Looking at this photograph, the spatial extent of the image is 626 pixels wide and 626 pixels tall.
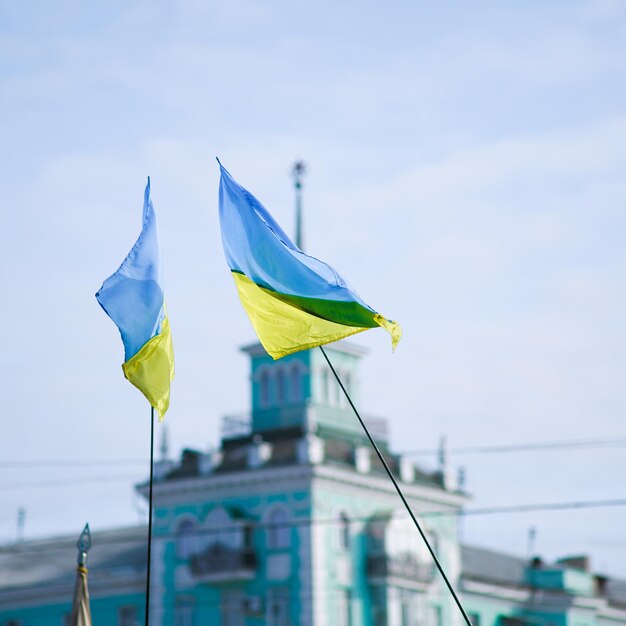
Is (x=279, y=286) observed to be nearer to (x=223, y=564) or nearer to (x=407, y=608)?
(x=223, y=564)

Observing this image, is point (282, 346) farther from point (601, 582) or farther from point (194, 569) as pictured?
point (601, 582)

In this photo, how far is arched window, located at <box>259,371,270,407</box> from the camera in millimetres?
62250

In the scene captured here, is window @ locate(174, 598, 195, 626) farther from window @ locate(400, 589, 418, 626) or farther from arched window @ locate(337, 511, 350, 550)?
window @ locate(400, 589, 418, 626)

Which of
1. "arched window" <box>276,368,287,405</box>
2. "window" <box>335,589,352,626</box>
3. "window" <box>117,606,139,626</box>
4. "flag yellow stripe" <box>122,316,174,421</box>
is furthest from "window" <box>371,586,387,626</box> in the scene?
"flag yellow stripe" <box>122,316,174,421</box>

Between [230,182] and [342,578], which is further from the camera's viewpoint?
[342,578]

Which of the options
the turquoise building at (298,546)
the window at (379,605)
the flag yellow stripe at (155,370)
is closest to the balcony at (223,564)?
the turquoise building at (298,546)

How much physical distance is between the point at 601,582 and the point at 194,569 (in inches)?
682

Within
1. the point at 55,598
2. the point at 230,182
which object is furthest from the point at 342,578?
the point at 230,182

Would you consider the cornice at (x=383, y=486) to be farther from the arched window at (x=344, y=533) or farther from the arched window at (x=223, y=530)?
the arched window at (x=223, y=530)

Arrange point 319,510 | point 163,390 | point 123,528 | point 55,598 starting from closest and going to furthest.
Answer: point 163,390
point 319,510
point 55,598
point 123,528

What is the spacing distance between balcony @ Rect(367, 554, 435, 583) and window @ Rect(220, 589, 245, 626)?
13.2 feet

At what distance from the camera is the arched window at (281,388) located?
204 ft

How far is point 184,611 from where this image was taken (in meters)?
58.3

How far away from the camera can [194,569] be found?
57969 millimetres
